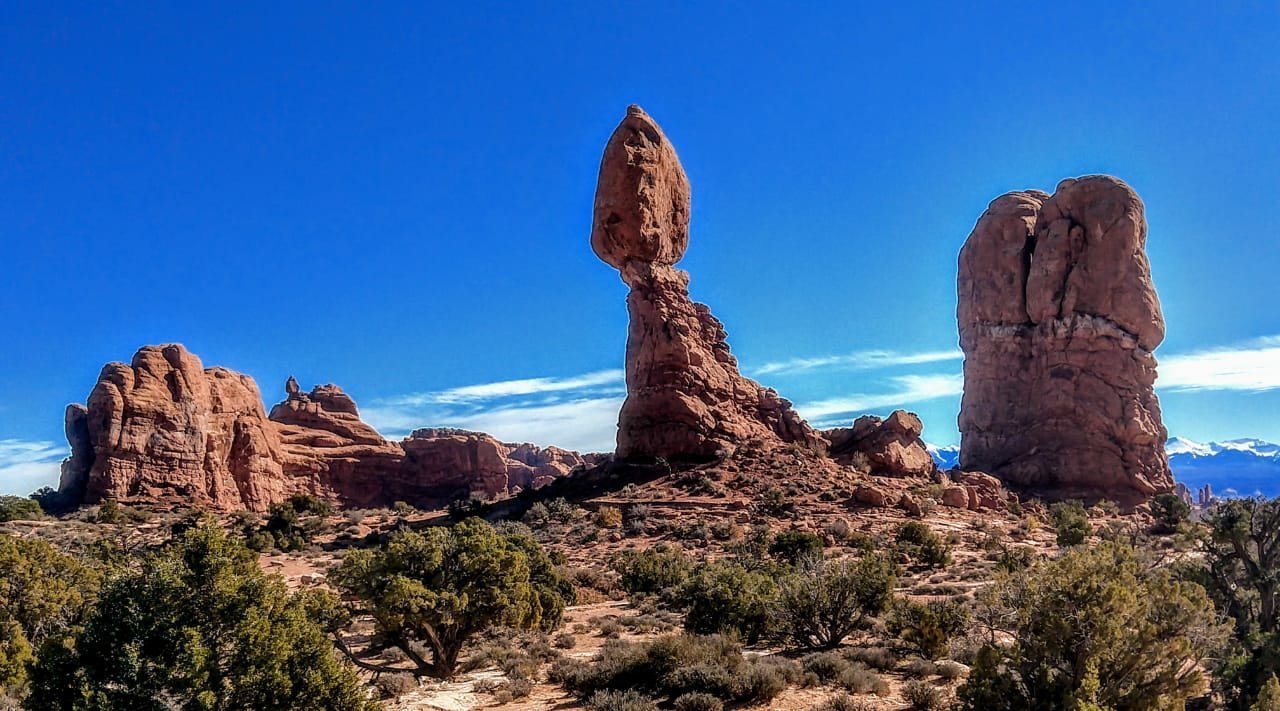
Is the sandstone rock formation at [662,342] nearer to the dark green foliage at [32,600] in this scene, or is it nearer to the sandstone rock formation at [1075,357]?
the sandstone rock formation at [1075,357]

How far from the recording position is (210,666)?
24.5ft

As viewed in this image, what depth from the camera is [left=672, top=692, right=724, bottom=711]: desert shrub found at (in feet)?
35.4

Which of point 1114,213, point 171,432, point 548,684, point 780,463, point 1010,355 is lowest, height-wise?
point 548,684

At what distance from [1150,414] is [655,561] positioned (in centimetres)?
4151

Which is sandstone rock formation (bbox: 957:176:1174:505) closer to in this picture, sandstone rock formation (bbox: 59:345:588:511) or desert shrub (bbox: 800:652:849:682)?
sandstone rock formation (bbox: 59:345:588:511)

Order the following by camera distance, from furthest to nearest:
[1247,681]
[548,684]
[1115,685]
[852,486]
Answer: [852,486]
[548,684]
[1247,681]
[1115,685]

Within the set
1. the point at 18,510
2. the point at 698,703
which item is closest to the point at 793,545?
the point at 698,703

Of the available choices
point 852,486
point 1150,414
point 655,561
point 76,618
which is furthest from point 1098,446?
point 76,618

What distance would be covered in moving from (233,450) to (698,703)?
50.5 meters

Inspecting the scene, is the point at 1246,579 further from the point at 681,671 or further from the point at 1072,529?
the point at 1072,529

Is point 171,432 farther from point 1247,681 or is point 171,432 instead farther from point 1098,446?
point 1098,446

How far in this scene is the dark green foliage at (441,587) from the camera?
39.8 ft

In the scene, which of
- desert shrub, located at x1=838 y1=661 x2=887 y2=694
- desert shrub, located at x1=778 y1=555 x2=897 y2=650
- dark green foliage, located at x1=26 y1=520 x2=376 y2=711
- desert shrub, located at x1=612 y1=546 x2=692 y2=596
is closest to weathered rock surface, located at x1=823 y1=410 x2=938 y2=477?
desert shrub, located at x1=612 y1=546 x2=692 y2=596

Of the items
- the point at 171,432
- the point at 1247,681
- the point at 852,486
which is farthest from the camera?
the point at 171,432
